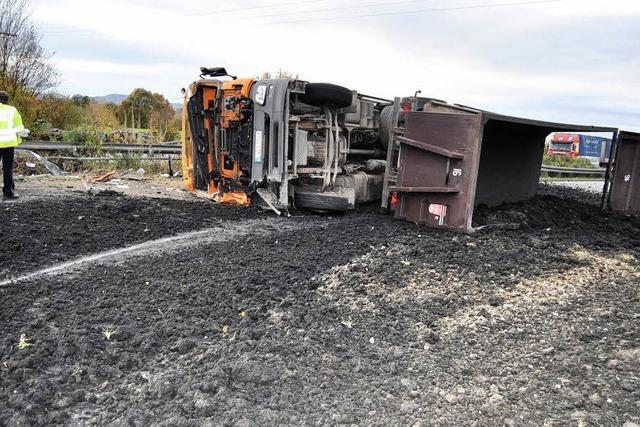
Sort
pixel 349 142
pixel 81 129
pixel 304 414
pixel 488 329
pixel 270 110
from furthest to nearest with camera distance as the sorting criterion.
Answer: pixel 81 129 < pixel 349 142 < pixel 270 110 < pixel 488 329 < pixel 304 414

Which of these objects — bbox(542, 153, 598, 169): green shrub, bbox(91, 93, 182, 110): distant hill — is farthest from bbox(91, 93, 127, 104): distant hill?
bbox(542, 153, 598, 169): green shrub

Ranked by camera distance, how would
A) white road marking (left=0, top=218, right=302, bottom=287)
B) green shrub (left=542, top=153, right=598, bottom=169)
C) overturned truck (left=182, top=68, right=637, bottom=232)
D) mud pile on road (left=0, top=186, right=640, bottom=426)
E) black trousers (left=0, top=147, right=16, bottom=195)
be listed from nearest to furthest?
mud pile on road (left=0, top=186, right=640, bottom=426) < white road marking (left=0, top=218, right=302, bottom=287) < overturned truck (left=182, top=68, right=637, bottom=232) < black trousers (left=0, top=147, right=16, bottom=195) < green shrub (left=542, top=153, right=598, bottom=169)

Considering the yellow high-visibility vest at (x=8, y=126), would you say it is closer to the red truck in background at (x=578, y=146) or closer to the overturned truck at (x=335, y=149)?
the overturned truck at (x=335, y=149)

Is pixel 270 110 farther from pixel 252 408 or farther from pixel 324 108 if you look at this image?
pixel 252 408

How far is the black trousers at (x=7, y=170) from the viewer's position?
7.88m

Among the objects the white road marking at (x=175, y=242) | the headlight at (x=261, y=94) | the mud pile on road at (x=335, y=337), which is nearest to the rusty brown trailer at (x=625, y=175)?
the mud pile on road at (x=335, y=337)

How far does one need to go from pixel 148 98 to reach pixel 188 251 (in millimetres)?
27988

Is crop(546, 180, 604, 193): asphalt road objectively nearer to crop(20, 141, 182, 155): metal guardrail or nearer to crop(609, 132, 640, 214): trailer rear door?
crop(609, 132, 640, 214): trailer rear door

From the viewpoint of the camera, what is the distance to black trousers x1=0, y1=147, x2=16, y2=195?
310 inches

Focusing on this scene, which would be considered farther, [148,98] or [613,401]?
[148,98]

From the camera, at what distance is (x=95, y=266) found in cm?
465

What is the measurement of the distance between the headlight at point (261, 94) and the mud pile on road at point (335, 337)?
269 centimetres

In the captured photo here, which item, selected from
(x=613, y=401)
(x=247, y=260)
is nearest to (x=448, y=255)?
(x=247, y=260)

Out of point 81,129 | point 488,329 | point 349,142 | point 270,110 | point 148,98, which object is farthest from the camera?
point 148,98
